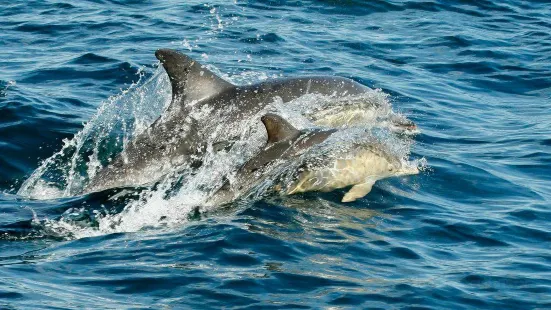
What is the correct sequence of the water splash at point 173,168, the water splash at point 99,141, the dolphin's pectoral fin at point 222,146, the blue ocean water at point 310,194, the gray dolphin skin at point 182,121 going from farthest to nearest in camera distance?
the dolphin's pectoral fin at point 222,146
the water splash at point 99,141
the gray dolphin skin at point 182,121
the water splash at point 173,168
the blue ocean water at point 310,194

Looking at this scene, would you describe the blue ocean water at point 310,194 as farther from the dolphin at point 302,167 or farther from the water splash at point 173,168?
the dolphin at point 302,167

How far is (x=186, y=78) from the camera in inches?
575

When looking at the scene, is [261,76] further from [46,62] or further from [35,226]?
[35,226]

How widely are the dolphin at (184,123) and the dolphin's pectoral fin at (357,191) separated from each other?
2.32 metres

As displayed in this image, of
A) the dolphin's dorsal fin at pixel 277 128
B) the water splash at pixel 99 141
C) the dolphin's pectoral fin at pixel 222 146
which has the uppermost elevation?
the dolphin's dorsal fin at pixel 277 128

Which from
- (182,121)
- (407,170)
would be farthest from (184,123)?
(407,170)

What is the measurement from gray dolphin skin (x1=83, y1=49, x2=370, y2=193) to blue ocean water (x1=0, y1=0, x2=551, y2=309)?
76 centimetres

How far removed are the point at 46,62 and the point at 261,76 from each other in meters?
4.48

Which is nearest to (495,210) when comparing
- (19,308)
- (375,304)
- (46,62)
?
(375,304)

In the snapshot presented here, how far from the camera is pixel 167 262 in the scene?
1058 cm

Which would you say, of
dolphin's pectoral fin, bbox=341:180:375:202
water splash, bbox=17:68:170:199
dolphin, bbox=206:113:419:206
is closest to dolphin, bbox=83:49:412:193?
water splash, bbox=17:68:170:199

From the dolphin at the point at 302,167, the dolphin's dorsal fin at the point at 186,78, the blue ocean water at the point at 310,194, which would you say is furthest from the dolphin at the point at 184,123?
the dolphin at the point at 302,167

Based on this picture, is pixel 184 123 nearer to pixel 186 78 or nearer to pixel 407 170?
pixel 186 78

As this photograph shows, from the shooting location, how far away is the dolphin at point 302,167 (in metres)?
13.0
